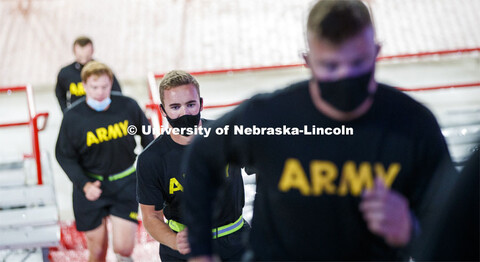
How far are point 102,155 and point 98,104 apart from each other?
1.15 feet

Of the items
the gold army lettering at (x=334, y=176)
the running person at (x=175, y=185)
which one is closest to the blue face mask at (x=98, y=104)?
the running person at (x=175, y=185)

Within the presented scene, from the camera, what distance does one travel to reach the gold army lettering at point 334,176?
1248 mm

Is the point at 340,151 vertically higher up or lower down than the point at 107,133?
higher up

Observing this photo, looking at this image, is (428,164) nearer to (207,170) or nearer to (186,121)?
(207,170)

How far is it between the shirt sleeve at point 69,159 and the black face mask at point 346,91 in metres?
2.63

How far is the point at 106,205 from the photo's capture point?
3668mm

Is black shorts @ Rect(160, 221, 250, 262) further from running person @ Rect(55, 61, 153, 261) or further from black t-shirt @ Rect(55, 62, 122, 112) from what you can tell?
black t-shirt @ Rect(55, 62, 122, 112)

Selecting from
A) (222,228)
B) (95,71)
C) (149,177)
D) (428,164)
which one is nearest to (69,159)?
(95,71)

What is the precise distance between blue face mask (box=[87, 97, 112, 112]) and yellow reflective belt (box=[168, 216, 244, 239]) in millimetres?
1309

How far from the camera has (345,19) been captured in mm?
1196

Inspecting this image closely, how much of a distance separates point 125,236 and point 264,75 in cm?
644

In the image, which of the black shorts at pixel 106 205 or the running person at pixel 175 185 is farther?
the black shorts at pixel 106 205

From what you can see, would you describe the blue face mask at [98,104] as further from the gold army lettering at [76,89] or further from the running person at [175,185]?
the gold army lettering at [76,89]

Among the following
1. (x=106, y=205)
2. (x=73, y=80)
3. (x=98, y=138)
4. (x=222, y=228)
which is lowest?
(x=106, y=205)
